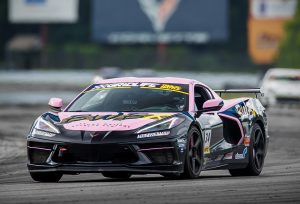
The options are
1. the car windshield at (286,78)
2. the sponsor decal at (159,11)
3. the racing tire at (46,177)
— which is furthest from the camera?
the sponsor decal at (159,11)

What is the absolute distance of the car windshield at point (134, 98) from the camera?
13.2 metres

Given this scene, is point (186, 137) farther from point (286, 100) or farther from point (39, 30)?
point (39, 30)

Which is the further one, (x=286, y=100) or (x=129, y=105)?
(x=286, y=100)

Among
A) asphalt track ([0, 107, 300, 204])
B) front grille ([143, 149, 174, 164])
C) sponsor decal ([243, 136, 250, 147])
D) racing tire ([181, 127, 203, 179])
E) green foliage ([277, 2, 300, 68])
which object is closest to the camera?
asphalt track ([0, 107, 300, 204])

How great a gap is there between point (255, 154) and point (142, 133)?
2627 millimetres

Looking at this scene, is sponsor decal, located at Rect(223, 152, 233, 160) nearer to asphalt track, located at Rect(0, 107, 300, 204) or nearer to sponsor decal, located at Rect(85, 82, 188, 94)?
asphalt track, located at Rect(0, 107, 300, 204)

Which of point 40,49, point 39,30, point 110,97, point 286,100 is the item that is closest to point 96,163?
point 110,97

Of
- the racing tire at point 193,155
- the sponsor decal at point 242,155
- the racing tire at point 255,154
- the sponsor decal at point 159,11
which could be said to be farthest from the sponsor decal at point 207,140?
the sponsor decal at point 159,11

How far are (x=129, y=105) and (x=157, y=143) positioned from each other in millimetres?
1055

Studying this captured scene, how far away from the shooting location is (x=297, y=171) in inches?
576

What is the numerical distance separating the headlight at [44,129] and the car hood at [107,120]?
0.39ft

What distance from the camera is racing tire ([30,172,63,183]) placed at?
41.8ft

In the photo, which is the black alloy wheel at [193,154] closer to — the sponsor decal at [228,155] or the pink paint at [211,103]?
the pink paint at [211,103]

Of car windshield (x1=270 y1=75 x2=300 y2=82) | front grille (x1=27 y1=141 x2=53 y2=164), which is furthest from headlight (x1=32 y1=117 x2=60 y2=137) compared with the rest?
car windshield (x1=270 y1=75 x2=300 y2=82)
